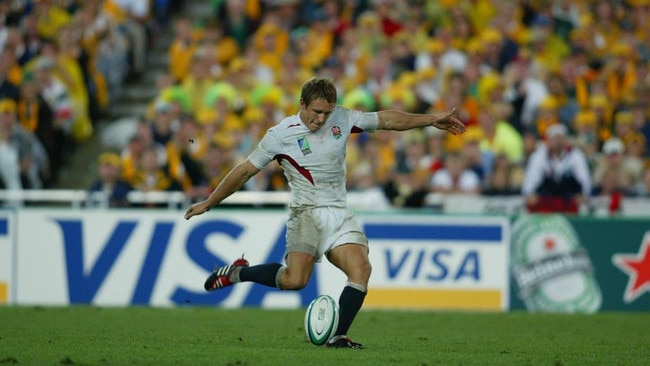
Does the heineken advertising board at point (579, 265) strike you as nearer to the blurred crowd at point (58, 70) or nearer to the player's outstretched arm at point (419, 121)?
the player's outstretched arm at point (419, 121)

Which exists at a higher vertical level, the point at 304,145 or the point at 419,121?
the point at 419,121

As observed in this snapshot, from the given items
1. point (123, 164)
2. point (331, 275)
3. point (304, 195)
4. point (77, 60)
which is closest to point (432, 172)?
point (331, 275)

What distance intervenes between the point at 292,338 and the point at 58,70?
1076 centimetres

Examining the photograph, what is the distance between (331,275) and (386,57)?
527cm

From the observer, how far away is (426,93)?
21641mm

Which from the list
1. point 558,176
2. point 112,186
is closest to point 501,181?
point 558,176

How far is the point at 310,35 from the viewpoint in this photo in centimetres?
2336

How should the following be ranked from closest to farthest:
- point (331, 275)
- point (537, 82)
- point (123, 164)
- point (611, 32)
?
1. point (331, 275)
2. point (123, 164)
3. point (537, 82)
4. point (611, 32)

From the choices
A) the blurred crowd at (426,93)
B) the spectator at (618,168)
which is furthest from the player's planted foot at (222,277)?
the spectator at (618,168)

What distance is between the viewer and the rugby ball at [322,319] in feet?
36.4

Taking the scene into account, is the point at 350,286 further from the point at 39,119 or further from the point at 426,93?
the point at 39,119

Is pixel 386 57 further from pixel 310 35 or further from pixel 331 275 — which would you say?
pixel 331 275

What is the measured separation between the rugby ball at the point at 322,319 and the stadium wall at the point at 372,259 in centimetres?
678

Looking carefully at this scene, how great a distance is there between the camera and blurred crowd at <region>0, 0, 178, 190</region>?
20.7 meters
